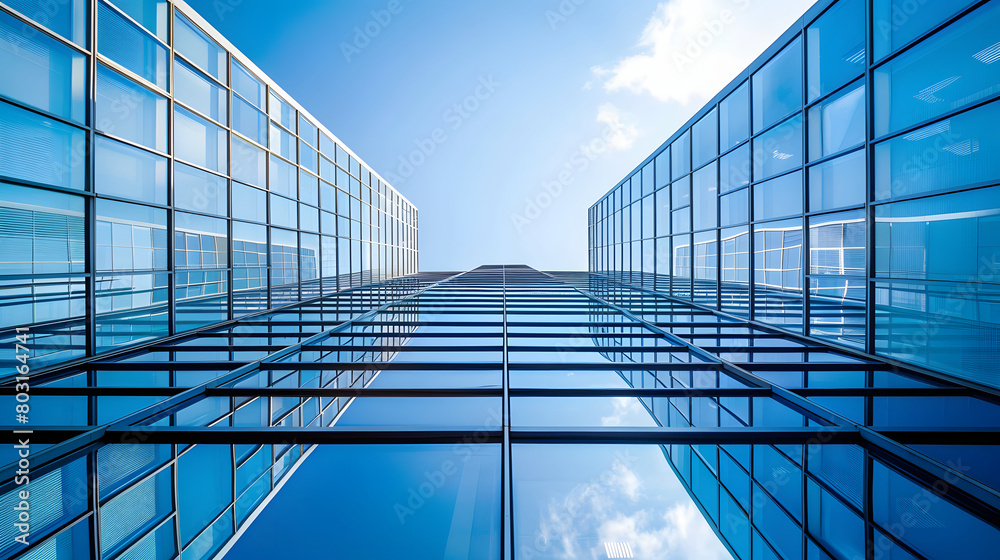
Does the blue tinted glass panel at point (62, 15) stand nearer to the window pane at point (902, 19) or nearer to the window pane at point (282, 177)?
the window pane at point (282, 177)

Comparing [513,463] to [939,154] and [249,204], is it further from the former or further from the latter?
[249,204]

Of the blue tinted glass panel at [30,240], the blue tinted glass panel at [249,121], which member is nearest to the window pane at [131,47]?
the blue tinted glass panel at [249,121]

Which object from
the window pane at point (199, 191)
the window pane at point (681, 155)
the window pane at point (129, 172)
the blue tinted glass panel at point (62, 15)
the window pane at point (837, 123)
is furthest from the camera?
the window pane at point (681, 155)

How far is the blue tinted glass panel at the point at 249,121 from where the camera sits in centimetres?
1127

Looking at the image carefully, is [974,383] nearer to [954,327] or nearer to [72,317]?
[954,327]

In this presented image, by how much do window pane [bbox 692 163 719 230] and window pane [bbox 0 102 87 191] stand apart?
46.0 ft

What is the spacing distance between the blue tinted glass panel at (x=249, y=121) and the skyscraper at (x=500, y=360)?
78 mm

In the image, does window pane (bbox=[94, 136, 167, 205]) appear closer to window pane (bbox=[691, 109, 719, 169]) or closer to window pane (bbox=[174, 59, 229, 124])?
window pane (bbox=[174, 59, 229, 124])

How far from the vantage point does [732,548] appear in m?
3.56

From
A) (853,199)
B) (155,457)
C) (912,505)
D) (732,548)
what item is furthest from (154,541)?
(853,199)

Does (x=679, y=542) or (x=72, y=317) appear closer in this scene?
(x=679, y=542)

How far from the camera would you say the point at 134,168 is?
7992mm

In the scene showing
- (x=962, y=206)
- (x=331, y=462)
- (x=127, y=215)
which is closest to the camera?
(x=331, y=462)

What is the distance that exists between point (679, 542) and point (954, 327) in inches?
278
